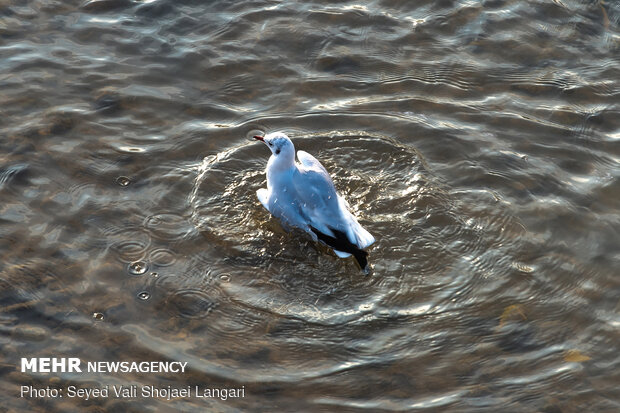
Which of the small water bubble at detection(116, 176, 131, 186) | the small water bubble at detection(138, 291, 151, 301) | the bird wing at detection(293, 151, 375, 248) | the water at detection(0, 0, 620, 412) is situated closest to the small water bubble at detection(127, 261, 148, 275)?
the water at detection(0, 0, 620, 412)

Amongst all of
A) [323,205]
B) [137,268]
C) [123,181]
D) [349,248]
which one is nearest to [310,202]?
[323,205]

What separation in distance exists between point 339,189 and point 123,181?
1.84 m

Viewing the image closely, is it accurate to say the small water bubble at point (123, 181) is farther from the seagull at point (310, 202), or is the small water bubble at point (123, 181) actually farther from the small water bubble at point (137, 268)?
the seagull at point (310, 202)

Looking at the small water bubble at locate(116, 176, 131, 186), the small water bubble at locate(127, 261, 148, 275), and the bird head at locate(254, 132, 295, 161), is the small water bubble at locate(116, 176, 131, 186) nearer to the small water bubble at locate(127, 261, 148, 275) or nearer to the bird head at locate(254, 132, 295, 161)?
the small water bubble at locate(127, 261, 148, 275)

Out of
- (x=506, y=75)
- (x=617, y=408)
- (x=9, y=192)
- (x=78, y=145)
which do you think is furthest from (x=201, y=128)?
(x=617, y=408)

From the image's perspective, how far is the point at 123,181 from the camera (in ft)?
21.7

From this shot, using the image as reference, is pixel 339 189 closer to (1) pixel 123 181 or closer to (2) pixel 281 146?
(2) pixel 281 146

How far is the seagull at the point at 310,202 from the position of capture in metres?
5.92

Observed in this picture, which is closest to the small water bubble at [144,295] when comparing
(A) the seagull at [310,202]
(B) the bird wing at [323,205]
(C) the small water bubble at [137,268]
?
(C) the small water bubble at [137,268]

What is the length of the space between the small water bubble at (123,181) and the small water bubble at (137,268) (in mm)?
977

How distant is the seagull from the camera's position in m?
5.92

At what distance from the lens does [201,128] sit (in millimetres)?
7230

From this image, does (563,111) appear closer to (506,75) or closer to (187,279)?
(506,75)

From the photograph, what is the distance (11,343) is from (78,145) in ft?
7.55
